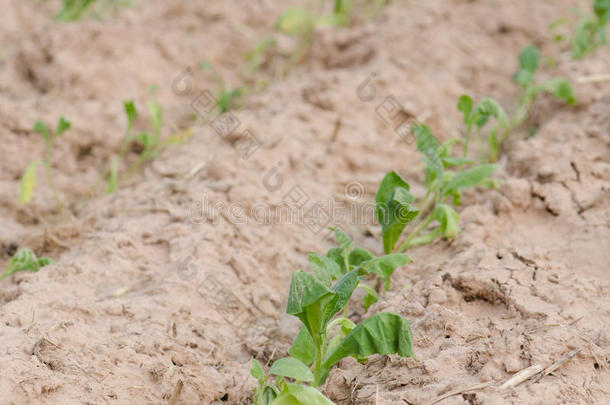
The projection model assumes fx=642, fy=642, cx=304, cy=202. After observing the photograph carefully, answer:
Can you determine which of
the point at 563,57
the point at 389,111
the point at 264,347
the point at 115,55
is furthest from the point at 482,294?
the point at 115,55

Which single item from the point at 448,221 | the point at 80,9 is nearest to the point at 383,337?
the point at 448,221

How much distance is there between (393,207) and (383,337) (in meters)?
0.49

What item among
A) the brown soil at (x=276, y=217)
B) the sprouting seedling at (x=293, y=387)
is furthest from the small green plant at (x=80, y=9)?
the sprouting seedling at (x=293, y=387)

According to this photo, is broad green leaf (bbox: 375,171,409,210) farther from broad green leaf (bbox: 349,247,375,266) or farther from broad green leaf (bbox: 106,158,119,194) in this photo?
broad green leaf (bbox: 106,158,119,194)

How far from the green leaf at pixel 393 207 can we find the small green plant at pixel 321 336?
17 cm

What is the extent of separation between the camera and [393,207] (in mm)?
1880

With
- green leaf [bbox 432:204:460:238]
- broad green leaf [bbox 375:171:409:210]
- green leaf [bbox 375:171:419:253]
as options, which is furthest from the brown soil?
broad green leaf [bbox 375:171:409:210]

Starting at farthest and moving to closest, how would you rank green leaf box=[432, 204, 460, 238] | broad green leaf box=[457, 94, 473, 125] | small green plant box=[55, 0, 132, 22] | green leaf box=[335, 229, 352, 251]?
small green plant box=[55, 0, 132, 22] < broad green leaf box=[457, 94, 473, 125] < green leaf box=[432, 204, 460, 238] < green leaf box=[335, 229, 352, 251]

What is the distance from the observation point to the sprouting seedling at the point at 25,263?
2023mm

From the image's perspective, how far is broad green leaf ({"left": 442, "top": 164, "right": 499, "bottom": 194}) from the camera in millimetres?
2146

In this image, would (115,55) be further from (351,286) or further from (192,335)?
(351,286)

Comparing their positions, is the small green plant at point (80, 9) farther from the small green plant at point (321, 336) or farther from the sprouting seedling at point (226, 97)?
the small green plant at point (321, 336)

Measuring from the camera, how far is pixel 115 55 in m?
3.49

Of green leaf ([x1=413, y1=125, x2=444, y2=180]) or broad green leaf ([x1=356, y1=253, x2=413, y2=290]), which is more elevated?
green leaf ([x1=413, y1=125, x2=444, y2=180])
